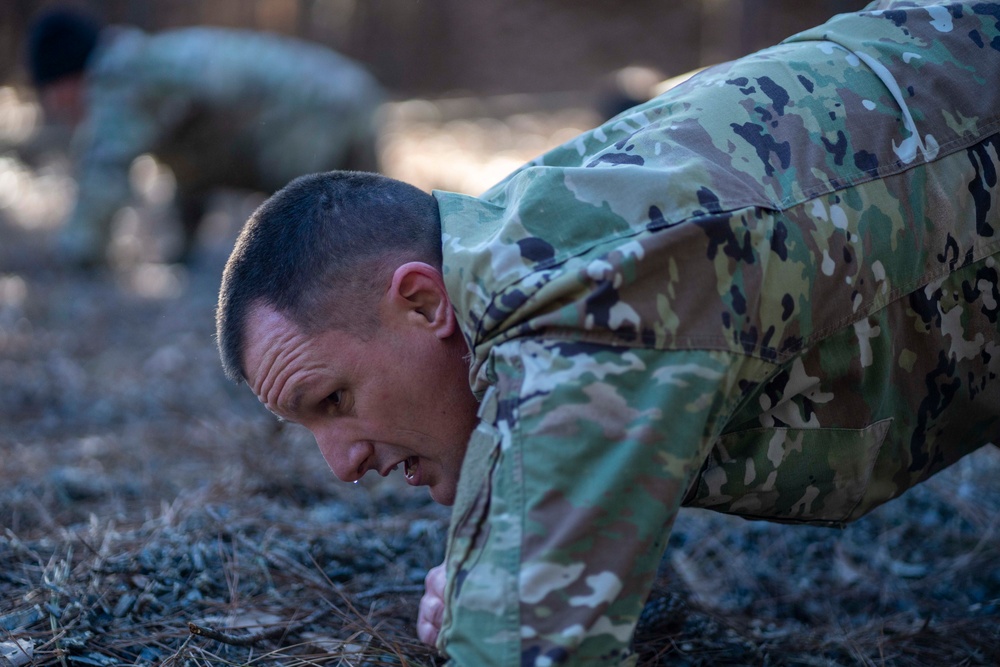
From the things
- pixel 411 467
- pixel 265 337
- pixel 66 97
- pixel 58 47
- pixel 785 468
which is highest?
pixel 265 337

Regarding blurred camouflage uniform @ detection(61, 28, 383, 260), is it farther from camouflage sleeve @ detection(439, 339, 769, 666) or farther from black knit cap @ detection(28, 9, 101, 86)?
camouflage sleeve @ detection(439, 339, 769, 666)

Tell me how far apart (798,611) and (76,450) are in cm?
257

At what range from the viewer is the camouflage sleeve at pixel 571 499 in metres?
1.21

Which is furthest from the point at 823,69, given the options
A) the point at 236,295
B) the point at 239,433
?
the point at 239,433

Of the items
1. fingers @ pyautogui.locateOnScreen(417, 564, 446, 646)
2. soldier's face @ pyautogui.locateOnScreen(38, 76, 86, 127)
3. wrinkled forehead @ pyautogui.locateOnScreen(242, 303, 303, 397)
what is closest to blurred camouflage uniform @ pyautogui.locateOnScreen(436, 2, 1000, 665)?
wrinkled forehead @ pyautogui.locateOnScreen(242, 303, 303, 397)

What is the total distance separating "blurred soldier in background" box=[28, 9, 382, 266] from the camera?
20.6 ft

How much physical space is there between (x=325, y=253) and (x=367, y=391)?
0.24 meters

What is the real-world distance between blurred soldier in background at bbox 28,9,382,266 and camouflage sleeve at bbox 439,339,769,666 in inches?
205

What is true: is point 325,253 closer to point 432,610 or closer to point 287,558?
point 432,610

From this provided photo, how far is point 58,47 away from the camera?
20.7ft

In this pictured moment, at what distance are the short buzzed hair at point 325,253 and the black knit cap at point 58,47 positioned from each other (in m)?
5.46

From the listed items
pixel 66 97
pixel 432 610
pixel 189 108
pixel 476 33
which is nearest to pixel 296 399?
pixel 432 610

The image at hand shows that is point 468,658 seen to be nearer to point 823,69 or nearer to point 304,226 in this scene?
point 304,226

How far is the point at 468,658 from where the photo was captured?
125 cm
